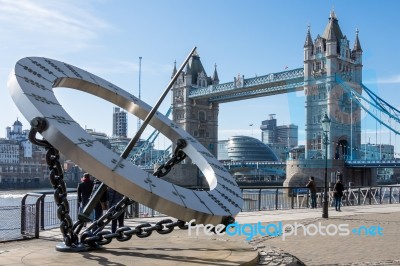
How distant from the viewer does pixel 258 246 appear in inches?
291

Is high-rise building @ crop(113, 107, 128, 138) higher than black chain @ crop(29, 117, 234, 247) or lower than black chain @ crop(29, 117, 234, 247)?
higher

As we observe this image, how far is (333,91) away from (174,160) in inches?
1602

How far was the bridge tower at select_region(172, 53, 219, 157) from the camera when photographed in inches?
2657

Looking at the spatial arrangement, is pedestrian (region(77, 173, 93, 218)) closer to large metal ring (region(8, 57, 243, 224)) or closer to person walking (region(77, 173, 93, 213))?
person walking (region(77, 173, 93, 213))

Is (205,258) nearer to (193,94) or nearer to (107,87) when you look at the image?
(107,87)

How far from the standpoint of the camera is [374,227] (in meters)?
10.5

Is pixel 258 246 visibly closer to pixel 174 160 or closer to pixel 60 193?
pixel 174 160

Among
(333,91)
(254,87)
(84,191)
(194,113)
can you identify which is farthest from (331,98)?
(84,191)

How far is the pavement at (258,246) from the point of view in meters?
5.24

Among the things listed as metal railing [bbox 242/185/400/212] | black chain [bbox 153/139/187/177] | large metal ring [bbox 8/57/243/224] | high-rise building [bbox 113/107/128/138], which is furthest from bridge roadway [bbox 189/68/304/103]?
high-rise building [bbox 113/107/128/138]

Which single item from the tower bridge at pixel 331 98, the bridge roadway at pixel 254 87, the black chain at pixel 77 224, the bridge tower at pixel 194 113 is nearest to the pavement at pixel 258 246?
the black chain at pixel 77 224

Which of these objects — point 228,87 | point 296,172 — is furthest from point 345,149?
point 228,87

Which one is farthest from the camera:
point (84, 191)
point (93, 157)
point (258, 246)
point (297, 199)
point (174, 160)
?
point (297, 199)

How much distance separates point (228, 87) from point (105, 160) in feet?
183
